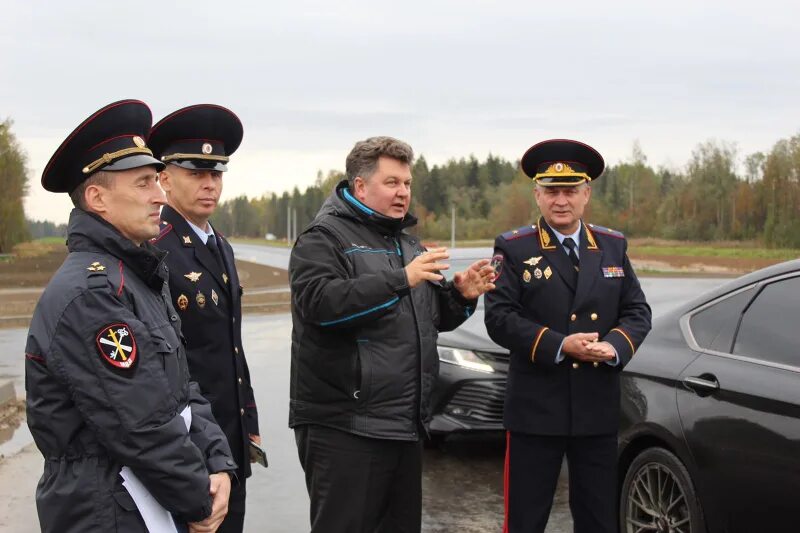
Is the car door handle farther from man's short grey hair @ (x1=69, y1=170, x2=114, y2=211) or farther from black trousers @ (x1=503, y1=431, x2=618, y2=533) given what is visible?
man's short grey hair @ (x1=69, y1=170, x2=114, y2=211)

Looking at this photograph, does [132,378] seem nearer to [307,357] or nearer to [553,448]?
[307,357]

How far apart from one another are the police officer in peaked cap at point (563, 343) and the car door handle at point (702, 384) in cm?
28

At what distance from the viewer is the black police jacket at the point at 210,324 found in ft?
11.6

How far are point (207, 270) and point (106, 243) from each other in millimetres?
1128

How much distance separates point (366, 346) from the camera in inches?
134

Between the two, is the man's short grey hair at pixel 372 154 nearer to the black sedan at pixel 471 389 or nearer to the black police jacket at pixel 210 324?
the black police jacket at pixel 210 324

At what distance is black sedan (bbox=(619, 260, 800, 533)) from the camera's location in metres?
3.48

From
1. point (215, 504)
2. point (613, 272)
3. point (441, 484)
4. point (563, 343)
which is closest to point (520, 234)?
point (613, 272)

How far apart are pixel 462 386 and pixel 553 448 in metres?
2.36

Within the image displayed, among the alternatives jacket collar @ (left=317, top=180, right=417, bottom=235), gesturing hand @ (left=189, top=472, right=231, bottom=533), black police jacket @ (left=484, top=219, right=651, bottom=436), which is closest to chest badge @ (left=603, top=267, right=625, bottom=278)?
black police jacket @ (left=484, top=219, right=651, bottom=436)

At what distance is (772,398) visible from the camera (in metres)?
3.52

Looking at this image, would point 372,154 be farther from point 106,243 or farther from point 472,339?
point 472,339

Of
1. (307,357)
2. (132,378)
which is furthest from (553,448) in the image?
(132,378)

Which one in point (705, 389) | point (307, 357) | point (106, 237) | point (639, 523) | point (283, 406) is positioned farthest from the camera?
point (283, 406)
